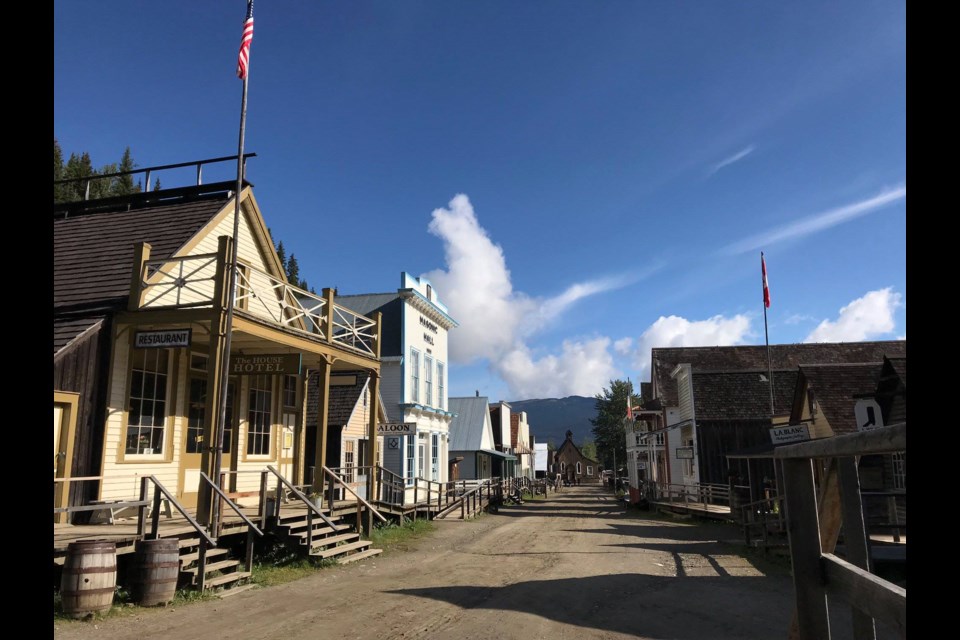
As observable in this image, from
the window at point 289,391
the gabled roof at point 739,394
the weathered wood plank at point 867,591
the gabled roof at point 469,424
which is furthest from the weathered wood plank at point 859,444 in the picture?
the gabled roof at point 469,424

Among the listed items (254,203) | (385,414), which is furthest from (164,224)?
(385,414)

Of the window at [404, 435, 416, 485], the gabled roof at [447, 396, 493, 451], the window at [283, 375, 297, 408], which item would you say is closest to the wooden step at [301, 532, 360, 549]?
the window at [283, 375, 297, 408]

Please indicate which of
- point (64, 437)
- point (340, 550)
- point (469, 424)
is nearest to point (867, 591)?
point (64, 437)

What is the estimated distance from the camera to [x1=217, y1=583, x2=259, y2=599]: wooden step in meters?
10.1

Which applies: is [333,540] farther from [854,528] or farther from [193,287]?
[854,528]

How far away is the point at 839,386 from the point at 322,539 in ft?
56.1

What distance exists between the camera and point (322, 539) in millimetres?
13766

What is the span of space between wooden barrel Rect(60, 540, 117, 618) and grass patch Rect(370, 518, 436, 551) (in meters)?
7.88

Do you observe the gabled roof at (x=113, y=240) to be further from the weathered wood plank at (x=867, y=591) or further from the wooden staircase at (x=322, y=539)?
the weathered wood plank at (x=867, y=591)

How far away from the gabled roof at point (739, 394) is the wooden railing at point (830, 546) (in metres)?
27.8
